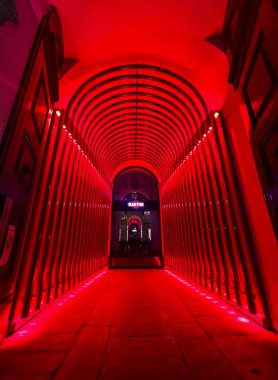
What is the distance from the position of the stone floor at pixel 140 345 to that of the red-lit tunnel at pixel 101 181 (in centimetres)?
40

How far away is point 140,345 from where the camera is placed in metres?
1.87

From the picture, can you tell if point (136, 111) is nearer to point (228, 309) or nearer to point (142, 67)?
point (142, 67)

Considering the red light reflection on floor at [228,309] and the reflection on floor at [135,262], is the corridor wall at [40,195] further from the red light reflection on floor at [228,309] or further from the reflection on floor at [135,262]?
the reflection on floor at [135,262]

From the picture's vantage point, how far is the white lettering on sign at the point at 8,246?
6.38 ft

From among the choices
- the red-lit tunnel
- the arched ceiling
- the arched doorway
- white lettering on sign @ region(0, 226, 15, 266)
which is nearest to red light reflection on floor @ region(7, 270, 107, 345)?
the red-lit tunnel

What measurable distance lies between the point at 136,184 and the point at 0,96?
13033 millimetres

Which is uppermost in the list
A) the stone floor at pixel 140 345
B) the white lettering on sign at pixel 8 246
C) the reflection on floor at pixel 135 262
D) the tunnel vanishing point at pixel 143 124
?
the tunnel vanishing point at pixel 143 124

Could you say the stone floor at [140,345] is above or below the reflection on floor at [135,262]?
below

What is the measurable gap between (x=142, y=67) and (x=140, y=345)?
4.60 metres

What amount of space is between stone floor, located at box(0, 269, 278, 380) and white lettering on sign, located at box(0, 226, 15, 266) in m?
0.83

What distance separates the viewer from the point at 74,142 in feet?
15.4

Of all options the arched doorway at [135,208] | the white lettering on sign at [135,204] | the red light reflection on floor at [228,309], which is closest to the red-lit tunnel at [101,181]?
the red light reflection on floor at [228,309]

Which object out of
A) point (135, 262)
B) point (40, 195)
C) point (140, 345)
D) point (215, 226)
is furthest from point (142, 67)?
point (135, 262)

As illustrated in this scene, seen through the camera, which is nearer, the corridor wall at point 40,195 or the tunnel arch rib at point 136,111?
the corridor wall at point 40,195
